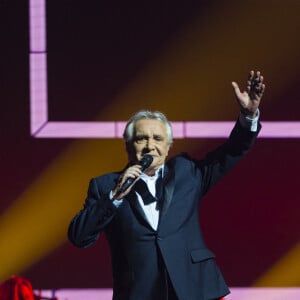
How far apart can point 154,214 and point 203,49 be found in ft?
4.13

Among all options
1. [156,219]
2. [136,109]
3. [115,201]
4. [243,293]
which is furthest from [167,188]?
[243,293]

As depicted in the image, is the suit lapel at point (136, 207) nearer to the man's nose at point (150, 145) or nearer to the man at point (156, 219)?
the man at point (156, 219)

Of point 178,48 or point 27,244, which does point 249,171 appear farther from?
point 27,244

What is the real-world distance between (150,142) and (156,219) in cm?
24

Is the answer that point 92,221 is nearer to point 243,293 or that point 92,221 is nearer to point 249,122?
point 249,122

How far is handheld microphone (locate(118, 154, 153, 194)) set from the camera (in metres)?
2.20

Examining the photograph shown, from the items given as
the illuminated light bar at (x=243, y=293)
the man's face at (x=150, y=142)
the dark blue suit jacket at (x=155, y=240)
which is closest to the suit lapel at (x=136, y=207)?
the dark blue suit jacket at (x=155, y=240)

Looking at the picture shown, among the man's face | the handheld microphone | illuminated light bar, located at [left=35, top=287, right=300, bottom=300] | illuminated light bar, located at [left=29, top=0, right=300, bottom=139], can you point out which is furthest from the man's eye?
illuminated light bar, located at [left=35, top=287, right=300, bottom=300]

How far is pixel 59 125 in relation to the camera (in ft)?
11.3

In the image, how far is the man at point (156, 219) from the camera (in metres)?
2.31

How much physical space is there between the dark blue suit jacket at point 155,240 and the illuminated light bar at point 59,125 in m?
0.96

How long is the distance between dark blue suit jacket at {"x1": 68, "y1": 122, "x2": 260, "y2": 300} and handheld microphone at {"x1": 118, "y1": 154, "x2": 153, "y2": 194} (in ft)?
0.26

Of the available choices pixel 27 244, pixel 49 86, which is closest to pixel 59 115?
pixel 49 86

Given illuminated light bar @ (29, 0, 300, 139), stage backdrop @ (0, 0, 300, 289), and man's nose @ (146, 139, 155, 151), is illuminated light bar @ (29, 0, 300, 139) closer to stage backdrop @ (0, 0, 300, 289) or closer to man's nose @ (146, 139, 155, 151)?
stage backdrop @ (0, 0, 300, 289)
